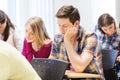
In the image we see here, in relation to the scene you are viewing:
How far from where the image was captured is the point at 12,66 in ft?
3.51

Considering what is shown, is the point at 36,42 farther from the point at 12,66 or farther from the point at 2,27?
the point at 12,66

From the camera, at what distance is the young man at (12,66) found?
41.0 inches

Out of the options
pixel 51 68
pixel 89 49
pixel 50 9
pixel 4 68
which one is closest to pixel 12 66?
pixel 4 68

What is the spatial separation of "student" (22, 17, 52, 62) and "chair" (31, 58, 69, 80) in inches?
25.3

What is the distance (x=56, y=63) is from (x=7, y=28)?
4.12ft

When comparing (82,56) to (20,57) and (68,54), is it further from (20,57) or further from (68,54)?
(20,57)

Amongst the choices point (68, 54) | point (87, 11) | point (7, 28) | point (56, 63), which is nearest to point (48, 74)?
point (56, 63)

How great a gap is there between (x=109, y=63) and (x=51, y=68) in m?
1.08

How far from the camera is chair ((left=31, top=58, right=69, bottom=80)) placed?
191 centimetres

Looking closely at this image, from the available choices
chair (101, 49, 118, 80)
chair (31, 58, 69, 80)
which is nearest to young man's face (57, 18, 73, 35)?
chair (31, 58, 69, 80)

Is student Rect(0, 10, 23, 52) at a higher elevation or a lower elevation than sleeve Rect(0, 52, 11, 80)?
lower

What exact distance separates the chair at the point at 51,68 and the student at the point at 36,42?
0.64 meters

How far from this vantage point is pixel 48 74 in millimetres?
2006

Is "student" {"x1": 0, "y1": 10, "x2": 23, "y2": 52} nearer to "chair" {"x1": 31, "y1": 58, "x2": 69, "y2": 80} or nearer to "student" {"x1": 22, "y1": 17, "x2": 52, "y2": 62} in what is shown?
"student" {"x1": 22, "y1": 17, "x2": 52, "y2": 62}
